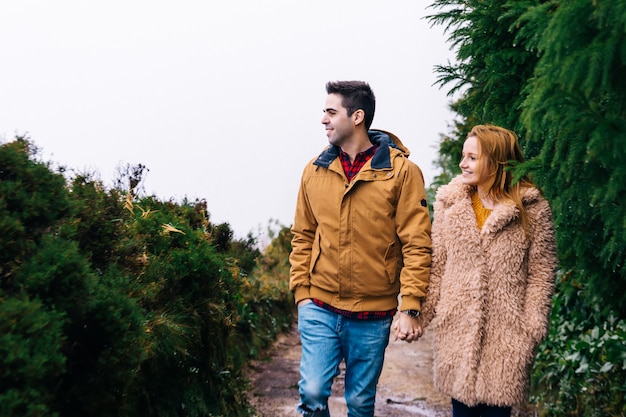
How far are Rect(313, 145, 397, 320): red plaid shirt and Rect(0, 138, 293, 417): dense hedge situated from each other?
898 mm

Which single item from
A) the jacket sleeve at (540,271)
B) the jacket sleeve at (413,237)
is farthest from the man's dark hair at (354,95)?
the jacket sleeve at (540,271)

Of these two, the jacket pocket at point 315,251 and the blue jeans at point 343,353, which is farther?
the jacket pocket at point 315,251

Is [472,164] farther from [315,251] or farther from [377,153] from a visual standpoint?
[315,251]

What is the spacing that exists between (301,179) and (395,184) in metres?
0.63

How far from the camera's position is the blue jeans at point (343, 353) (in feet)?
12.5

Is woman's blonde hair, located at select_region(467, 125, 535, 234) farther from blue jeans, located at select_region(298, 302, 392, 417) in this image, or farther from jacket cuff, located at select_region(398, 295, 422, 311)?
blue jeans, located at select_region(298, 302, 392, 417)

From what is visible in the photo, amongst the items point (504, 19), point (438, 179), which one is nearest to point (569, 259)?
point (504, 19)

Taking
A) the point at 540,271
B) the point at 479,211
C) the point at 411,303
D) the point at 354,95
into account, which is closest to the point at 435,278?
the point at 411,303

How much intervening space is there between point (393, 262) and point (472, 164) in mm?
711

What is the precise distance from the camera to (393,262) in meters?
3.88

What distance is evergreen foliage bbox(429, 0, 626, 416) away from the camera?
257cm

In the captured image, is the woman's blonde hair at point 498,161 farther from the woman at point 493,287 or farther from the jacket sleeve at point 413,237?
the jacket sleeve at point 413,237

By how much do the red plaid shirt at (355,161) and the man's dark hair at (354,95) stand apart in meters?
0.17

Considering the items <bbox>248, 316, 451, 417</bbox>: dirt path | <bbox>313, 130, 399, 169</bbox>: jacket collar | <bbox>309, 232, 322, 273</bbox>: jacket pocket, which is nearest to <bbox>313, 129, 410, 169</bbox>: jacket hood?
<bbox>313, 130, 399, 169</bbox>: jacket collar
